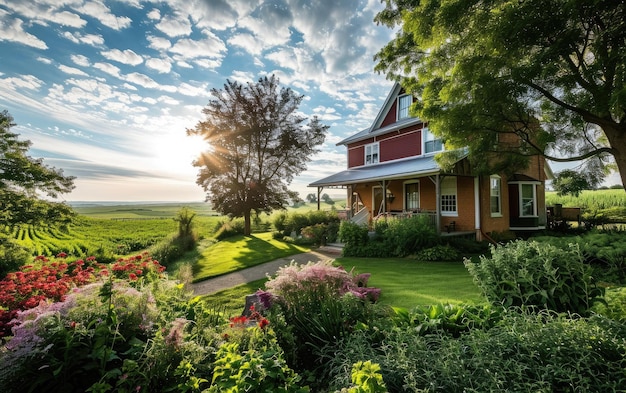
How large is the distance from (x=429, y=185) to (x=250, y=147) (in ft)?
48.0

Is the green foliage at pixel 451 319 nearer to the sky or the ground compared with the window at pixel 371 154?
nearer to the ground

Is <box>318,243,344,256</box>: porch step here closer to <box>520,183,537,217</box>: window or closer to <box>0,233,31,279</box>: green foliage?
<box>520,183,537,217</box>: window

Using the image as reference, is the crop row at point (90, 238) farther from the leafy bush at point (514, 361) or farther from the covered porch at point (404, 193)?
the leafy bush at point (514, 361)

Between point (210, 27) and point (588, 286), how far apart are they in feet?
29.8

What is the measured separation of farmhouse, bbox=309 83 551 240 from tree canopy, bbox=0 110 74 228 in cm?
1351

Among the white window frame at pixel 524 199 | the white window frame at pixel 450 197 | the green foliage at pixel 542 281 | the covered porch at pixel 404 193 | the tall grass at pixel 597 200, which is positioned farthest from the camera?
the tall grass at pixel 597 200

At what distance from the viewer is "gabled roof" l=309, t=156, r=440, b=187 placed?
13.1 meters

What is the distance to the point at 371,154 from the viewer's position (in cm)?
1997

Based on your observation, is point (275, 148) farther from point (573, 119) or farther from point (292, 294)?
point (292, 294)

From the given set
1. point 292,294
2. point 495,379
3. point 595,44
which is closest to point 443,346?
point 495,379

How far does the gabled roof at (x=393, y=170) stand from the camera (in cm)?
1310

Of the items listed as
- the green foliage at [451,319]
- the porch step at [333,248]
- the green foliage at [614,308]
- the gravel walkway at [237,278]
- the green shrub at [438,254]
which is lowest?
the gravel walkway at [237,278]

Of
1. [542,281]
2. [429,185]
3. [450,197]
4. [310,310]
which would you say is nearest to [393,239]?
[450,197]

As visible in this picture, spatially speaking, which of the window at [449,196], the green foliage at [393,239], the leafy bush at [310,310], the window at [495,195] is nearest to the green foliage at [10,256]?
A: the leafy bush at [310,310]
